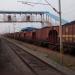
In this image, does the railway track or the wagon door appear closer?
the railway track

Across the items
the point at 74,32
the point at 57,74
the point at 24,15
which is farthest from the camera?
the point at 24,15

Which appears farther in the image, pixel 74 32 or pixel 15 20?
pixel 15 20

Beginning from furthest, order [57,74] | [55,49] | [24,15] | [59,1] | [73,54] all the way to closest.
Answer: [24,15] < [55,49] < [73,54] < [59,1] < [57,74]

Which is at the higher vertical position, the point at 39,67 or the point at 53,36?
the point at 53,36

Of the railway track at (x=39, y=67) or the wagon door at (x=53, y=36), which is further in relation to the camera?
the wagon door at (x=53, y=36)

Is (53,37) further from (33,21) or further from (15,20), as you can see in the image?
(15,20)

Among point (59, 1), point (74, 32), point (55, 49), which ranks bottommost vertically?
point (55, 49)

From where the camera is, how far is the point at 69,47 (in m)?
30.4

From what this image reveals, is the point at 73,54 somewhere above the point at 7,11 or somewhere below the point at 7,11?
below

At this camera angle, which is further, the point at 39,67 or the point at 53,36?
the point at 53,36

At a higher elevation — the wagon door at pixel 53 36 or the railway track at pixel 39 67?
the wagon door at pixel 53 36

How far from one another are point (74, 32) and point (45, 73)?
1291cm

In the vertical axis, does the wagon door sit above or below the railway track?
above

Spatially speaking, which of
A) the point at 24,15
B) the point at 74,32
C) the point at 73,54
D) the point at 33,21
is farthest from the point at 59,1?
the point at 24,15
